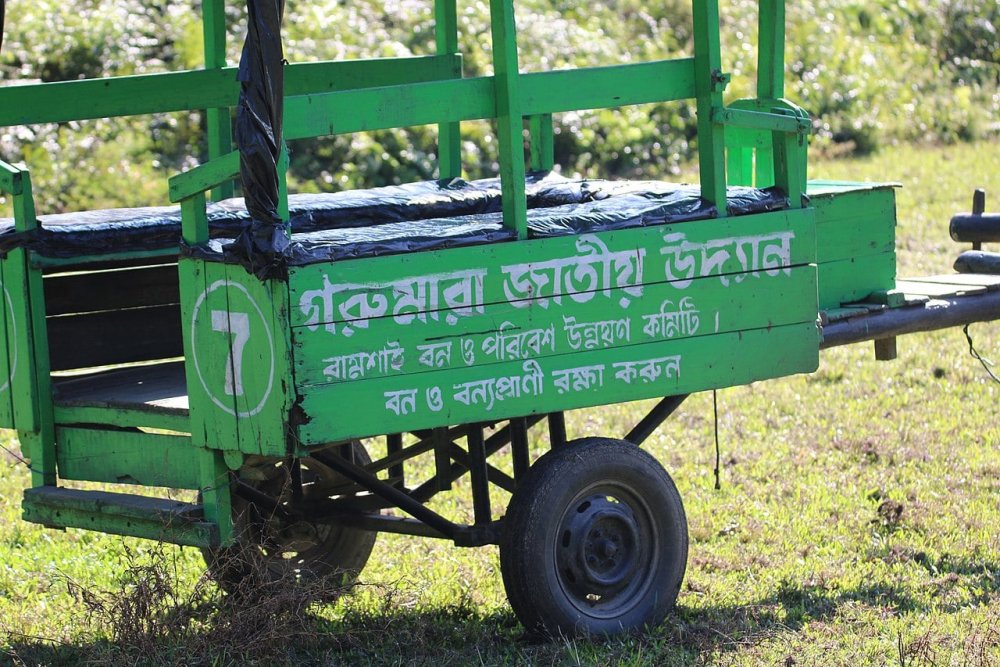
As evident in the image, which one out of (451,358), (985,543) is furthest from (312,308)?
(985,543)

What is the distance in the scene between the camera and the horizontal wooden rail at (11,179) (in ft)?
14.5

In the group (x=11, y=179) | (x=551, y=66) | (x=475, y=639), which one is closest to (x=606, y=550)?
(x=475, y=639)

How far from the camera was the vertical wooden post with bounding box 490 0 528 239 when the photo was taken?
431 cm

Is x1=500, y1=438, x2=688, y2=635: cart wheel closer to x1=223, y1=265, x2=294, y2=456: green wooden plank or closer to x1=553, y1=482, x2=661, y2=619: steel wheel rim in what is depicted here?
x1=553, y1=482, x2=661, y2=619: steel wheel rim

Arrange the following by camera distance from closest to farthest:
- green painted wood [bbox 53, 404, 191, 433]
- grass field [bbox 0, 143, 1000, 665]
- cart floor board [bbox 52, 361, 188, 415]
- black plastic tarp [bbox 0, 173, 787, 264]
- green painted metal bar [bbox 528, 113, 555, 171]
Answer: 1. black plastic tarp [bbox 0, 173, 787, 264]
2. green painted wood [bbox 53, 404, 191, 433]
3. cart floor board [bbox 52, 361, 188, 415]
4. grass field [bbox 0, 143, 1000, 665]
5. green painted metal bar [bbox 528, 113, 555, 171]

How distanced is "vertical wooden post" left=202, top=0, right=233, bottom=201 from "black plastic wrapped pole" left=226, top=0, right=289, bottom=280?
4.34 feet

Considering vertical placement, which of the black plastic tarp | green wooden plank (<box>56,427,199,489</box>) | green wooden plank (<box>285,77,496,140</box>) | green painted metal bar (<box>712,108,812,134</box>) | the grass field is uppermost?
green wooden plank (<box>285,77,496,140</box>)

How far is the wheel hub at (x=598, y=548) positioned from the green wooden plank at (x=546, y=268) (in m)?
0.69

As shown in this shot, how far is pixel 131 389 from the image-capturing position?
487 centimetres

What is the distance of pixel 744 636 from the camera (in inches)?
189

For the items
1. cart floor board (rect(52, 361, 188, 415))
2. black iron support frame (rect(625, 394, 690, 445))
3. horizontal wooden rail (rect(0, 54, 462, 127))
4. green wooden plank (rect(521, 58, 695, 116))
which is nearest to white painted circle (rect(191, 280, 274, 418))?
cart floor board (rect(52, 361, 188, 415))

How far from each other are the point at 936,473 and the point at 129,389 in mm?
3675

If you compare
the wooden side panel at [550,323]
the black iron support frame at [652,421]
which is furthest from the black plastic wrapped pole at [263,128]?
the black iron support frame at [652,421]

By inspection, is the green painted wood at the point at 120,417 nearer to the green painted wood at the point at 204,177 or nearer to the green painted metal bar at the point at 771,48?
the green painted wood at the point at 204,177
